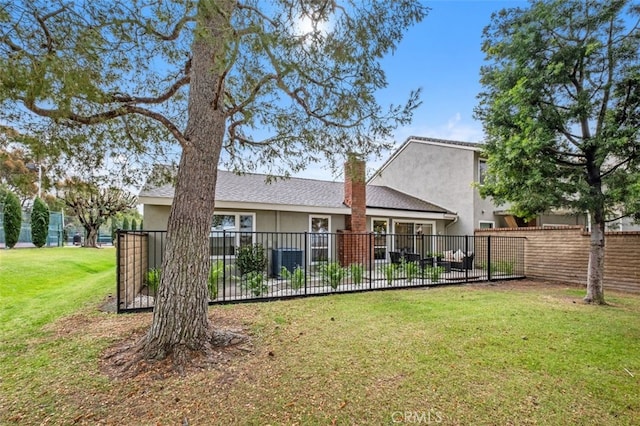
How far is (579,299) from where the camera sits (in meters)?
8.05

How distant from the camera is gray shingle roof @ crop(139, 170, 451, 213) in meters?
11.4

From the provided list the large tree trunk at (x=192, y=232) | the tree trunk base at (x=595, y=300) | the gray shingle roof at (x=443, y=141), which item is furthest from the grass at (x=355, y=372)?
the gray shingle roof at (x=443, y=141)

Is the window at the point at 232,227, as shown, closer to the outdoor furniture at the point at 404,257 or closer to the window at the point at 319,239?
the window at the point at 319,239

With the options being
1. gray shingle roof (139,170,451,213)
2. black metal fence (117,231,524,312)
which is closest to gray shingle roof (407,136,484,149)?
gray shingle roof (139,170,451,213)

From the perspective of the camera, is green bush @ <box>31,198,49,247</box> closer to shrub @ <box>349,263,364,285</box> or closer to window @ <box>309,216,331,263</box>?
window @ <box>309,216,331,263</box>

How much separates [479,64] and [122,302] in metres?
10.7

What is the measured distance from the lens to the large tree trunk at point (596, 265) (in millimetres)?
7555

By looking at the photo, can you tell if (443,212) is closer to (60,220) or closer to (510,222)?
(510,222)

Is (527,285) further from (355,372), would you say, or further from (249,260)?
(355,372)

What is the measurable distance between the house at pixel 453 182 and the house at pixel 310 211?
2.25 feet

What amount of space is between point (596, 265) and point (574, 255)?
12.2ft

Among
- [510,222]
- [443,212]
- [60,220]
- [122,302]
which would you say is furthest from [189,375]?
[60,220]

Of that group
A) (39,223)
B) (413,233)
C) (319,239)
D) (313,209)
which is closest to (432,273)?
(319,239)

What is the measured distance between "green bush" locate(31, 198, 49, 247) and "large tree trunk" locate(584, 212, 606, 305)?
27.1 m
